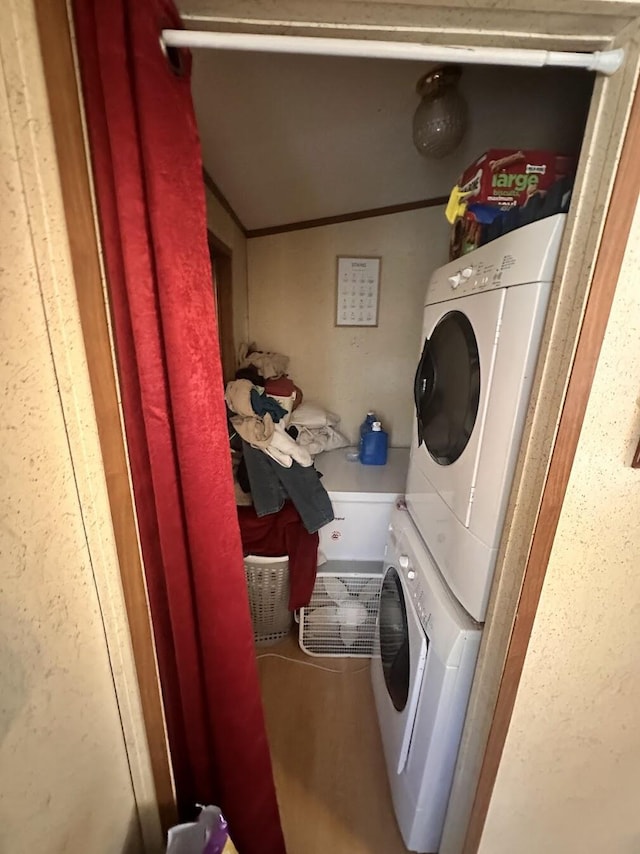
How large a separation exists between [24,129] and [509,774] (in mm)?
1525

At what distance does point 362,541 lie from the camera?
186 cm

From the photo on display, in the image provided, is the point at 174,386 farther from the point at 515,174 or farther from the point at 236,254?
the point at 236,254

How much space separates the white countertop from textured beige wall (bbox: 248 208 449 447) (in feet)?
1.10

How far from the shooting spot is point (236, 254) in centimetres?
207

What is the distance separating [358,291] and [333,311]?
0.18m

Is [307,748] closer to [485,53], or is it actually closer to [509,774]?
[509,774]

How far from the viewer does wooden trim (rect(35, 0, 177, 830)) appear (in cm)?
55

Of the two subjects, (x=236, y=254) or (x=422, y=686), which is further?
(x=236, y=254)

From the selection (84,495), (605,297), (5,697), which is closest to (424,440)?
(605,297)

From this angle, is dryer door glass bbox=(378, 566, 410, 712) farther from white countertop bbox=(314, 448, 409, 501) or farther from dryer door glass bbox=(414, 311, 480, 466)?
dryer door glass bbox=(414, 311, 480, 466)

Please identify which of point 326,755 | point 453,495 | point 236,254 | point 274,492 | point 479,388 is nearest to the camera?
point 479,388

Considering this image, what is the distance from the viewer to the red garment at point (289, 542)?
68.1 inches

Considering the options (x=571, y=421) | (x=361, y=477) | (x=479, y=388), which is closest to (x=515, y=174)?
(x=479, y=388)

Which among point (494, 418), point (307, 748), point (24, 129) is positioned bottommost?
point (307, 748)
